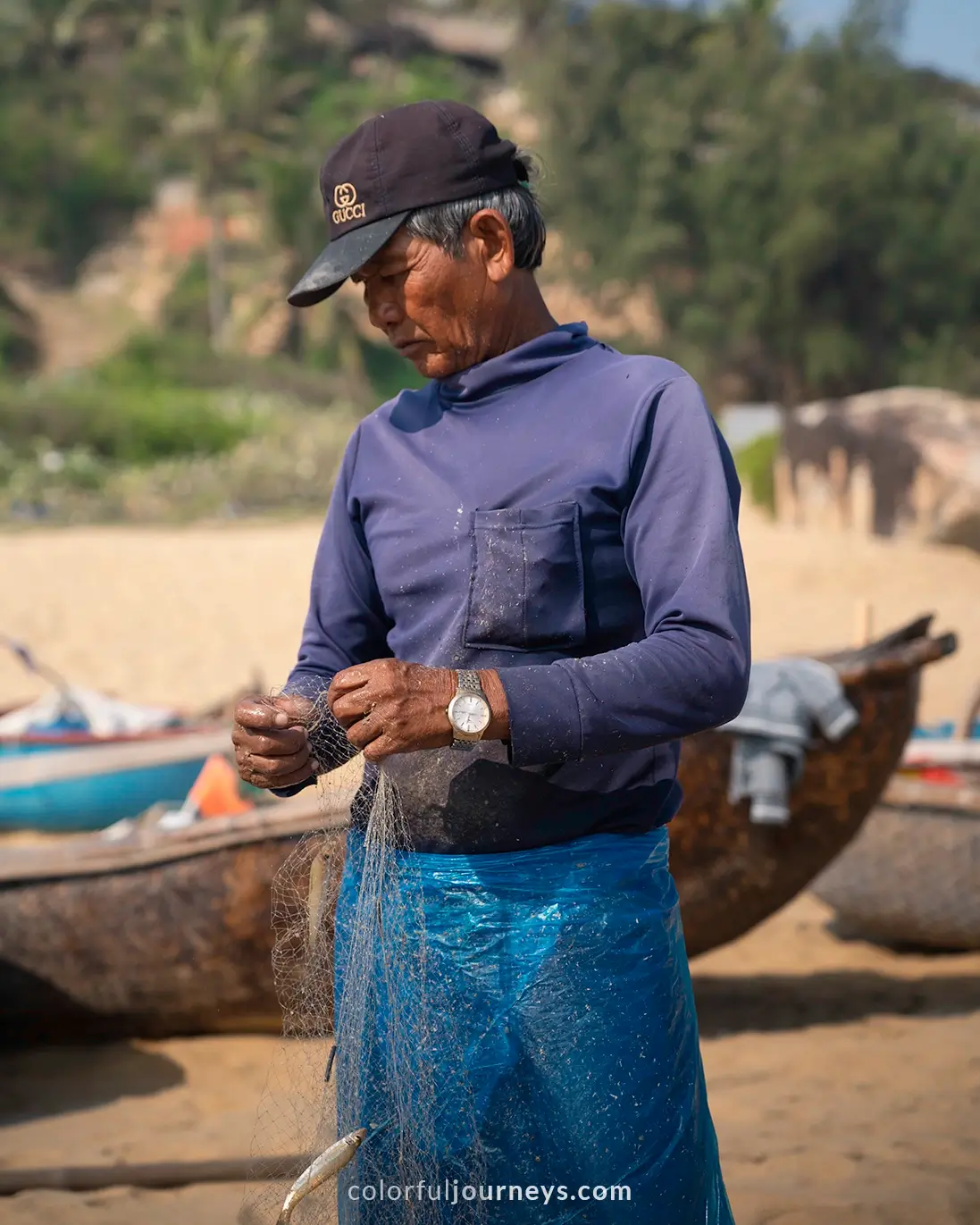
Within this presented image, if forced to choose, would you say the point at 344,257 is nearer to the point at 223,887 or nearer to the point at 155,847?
the point at 223,887

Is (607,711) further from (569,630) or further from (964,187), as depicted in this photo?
(964,187)

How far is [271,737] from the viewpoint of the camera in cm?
185

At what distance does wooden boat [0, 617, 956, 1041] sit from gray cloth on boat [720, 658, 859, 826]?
0.19ft

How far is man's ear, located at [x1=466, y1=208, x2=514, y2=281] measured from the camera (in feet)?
6.13

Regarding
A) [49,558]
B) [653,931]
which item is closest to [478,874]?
[653,931]

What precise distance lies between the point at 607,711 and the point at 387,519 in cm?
47

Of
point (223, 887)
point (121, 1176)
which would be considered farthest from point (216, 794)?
point (121, 1176)

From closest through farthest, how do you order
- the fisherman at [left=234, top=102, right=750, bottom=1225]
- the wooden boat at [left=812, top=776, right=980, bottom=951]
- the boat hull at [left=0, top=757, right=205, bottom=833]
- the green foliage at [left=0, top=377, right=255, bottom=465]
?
the fisherman at [left=234, top=102, right=750, bottom=1225], the wooden boat at [left=812, top=776, right=980, bottom=951], the boat hull at [left=0, top=757, right=205, bottom=833], the green foliage at [left=0, top=377, right=255, bottom=465]

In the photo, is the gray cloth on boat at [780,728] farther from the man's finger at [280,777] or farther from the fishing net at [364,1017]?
the man's finger at [280,777]

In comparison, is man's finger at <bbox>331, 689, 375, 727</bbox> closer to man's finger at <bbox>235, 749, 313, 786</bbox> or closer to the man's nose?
man's finger at <bbox>235, 749, 313, 786</bbox>

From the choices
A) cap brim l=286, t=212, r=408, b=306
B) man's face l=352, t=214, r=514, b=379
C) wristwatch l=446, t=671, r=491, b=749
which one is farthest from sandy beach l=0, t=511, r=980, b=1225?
cap brim l=286, t=212, r=408, b=306

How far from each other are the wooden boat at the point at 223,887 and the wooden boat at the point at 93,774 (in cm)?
155

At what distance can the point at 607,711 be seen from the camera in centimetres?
163

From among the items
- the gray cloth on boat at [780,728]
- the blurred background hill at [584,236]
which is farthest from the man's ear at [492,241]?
the blurred background hill at [584,236]
